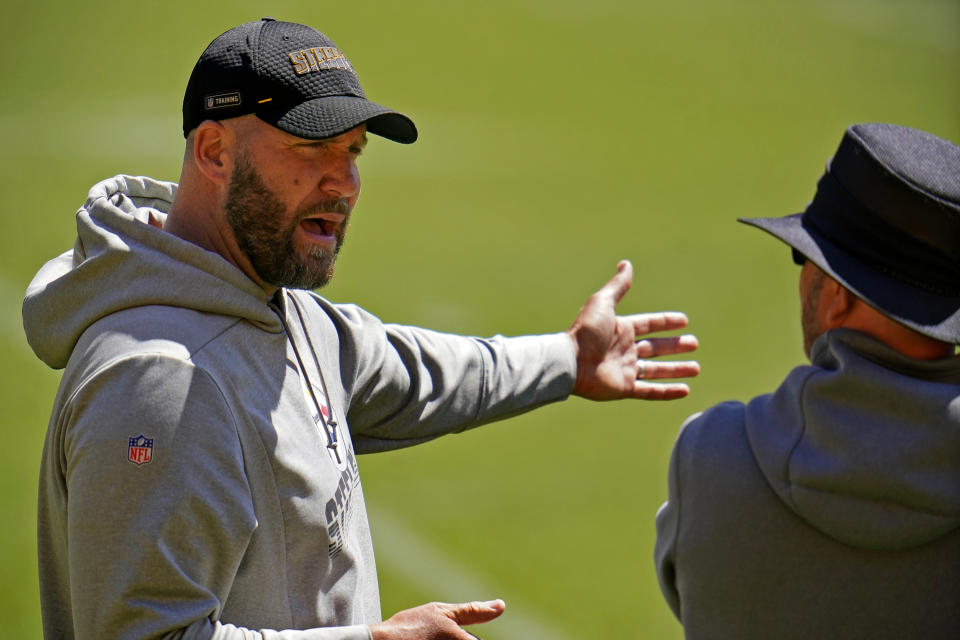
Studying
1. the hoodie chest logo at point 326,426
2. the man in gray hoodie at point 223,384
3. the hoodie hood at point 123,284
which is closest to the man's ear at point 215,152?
the man in gray hoodie at point 223,384

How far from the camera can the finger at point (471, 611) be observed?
1578 millimetres

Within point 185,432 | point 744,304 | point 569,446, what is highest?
point 185,432

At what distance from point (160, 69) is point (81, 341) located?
2.17 m

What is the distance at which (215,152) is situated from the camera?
1647 millimetres

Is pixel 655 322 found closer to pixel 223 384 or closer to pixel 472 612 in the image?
pixel 472 612

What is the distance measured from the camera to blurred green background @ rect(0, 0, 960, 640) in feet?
10.2

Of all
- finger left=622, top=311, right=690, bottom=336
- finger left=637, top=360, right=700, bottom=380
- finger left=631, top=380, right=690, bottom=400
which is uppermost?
finger left=622, top=311, right=690, bottom=336

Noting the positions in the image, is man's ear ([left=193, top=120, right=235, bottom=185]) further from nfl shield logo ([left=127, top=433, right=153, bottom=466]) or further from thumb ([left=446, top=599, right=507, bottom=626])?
thumb ([left=446, top=599, right=507, bottom=626])

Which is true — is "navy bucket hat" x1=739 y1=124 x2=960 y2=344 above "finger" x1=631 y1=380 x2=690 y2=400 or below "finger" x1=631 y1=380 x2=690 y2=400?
above

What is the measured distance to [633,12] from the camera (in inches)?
154

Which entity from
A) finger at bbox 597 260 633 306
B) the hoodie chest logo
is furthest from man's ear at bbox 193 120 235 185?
finger at bbox 597 260 633 306

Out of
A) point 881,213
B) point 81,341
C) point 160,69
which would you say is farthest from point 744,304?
point 81,341

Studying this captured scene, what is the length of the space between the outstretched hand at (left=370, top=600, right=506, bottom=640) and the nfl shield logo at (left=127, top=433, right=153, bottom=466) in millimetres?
399

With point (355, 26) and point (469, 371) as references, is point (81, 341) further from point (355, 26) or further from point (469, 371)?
point (355, 26)
